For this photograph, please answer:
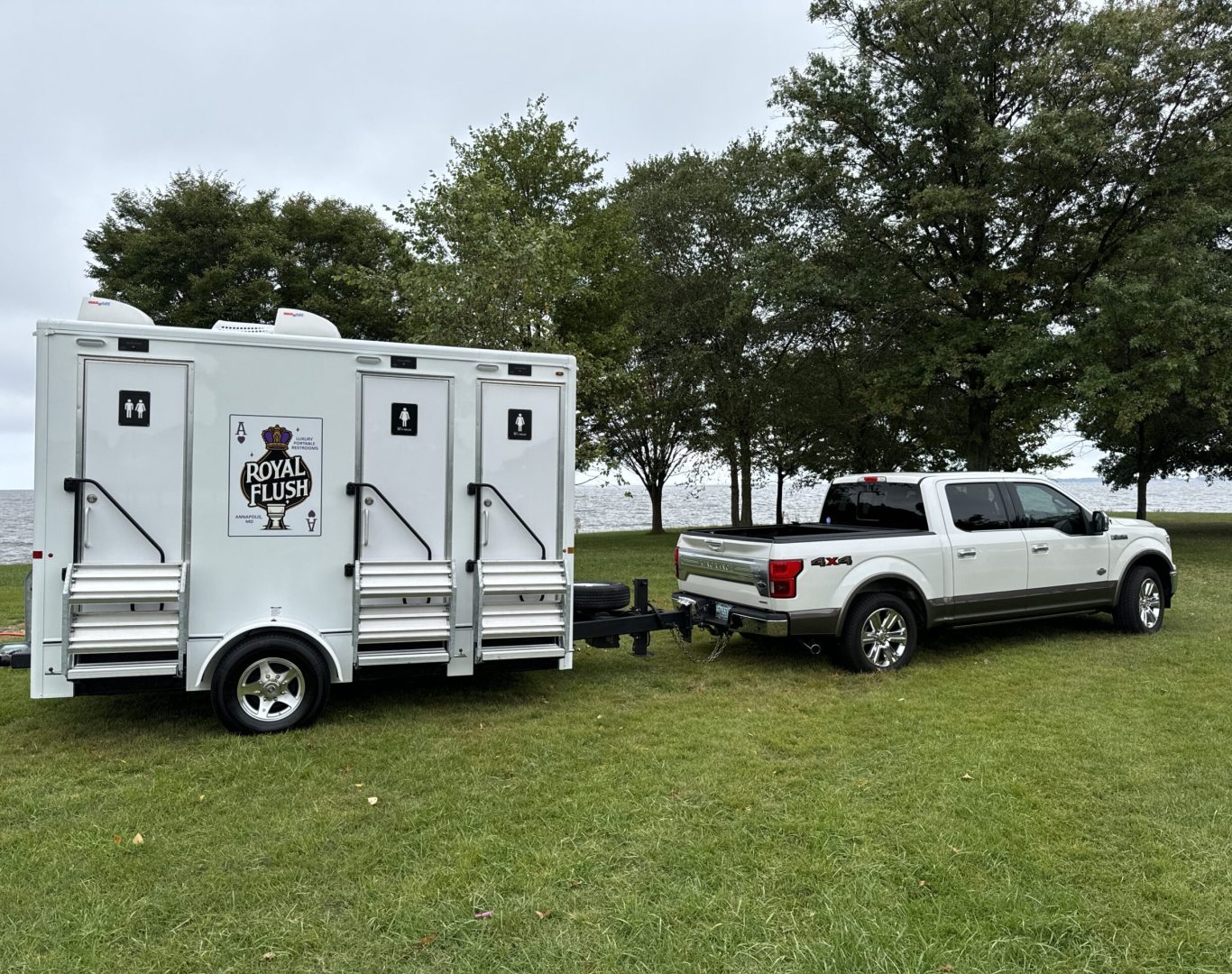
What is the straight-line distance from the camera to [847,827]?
420 centimetres

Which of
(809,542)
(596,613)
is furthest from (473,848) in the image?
(809,542)

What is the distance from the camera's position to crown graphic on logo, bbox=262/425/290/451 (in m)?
5.89

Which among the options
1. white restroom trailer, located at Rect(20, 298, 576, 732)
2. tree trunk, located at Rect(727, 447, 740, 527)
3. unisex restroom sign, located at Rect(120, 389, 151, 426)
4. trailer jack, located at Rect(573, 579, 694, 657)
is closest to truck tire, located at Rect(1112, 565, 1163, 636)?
trailer jack, located at Rect(573, 579, 694, 657)

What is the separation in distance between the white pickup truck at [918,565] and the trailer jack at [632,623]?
0.85ft

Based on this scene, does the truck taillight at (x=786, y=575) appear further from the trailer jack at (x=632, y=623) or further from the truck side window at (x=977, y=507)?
the truck side window at (x=977, y=507)

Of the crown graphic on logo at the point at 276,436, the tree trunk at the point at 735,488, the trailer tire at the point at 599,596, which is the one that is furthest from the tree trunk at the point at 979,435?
the crown graphic on logo at the point at 276,436

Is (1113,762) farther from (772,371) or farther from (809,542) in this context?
(772,371)

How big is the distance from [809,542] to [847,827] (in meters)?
3.52

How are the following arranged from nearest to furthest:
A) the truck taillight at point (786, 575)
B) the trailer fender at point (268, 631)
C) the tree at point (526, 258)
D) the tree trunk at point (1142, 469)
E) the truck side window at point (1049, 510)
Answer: the trailer fender at point (268, 631) < the truck taillight at point (786, 575) < the truck side window at point (1049, 510) < the tree at point (526, 258) < the tree trunk at point (1142, 469)

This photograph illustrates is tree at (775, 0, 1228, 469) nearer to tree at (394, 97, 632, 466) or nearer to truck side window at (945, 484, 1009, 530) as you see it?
tree at (394, 97, 632, 466)

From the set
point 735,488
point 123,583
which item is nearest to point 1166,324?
point 735,488

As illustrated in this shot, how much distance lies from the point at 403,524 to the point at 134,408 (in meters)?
1.95

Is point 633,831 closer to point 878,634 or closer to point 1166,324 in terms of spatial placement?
point 878,634

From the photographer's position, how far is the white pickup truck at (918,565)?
24.5 feet
